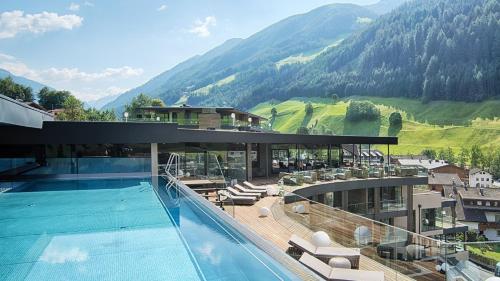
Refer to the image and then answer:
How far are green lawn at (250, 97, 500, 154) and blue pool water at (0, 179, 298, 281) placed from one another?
316 feet

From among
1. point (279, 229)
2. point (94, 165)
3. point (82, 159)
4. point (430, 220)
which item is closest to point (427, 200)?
point (430, 220)

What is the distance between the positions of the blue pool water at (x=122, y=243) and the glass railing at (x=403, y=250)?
1.86m

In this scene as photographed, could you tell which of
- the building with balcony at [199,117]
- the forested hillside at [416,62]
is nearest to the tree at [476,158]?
the forested hillside at [416,62]

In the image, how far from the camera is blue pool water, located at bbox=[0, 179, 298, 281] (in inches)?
250

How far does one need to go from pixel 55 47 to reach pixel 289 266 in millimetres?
94522

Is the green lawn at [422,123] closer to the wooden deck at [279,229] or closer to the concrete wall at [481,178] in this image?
the concrete wall at [481,178]

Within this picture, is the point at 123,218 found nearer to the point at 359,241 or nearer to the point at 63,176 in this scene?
the point at 359,241

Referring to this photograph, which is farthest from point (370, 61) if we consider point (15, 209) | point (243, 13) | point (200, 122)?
point (15, 209)

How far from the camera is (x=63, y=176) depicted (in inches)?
794

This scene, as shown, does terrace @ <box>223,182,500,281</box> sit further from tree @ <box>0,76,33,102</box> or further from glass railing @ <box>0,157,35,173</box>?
tree @ <box>0,76,33,102</box>

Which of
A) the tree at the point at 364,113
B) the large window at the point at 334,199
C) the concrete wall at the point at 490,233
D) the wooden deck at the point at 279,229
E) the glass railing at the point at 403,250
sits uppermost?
the tree at the point at 364,113

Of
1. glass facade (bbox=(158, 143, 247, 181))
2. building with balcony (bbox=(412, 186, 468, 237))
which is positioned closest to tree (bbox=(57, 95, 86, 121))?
glass facade (bbox=(158, 143, 247, 181))

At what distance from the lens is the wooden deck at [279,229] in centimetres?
693

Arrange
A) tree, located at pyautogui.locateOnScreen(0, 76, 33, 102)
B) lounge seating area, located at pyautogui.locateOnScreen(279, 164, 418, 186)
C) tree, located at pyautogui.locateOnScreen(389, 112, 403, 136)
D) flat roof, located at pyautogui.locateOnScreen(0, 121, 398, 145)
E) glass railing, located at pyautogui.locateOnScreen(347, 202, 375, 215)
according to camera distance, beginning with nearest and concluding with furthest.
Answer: flat roof, located at pyautogui.locateOnScreen(0, 121, 398, 145), lounge seating area, located at pyautogui.locateOnScreen(279, 164, 418, 186), glass railing, located at pyautogui.locateOnScreen(347, 202, 375, 215), tree, located at pyautogui.locateOnScreen(0, 76, 33, 102), tree, located at pyautogui.locateOnScreen(389, 112, 403, 136)
